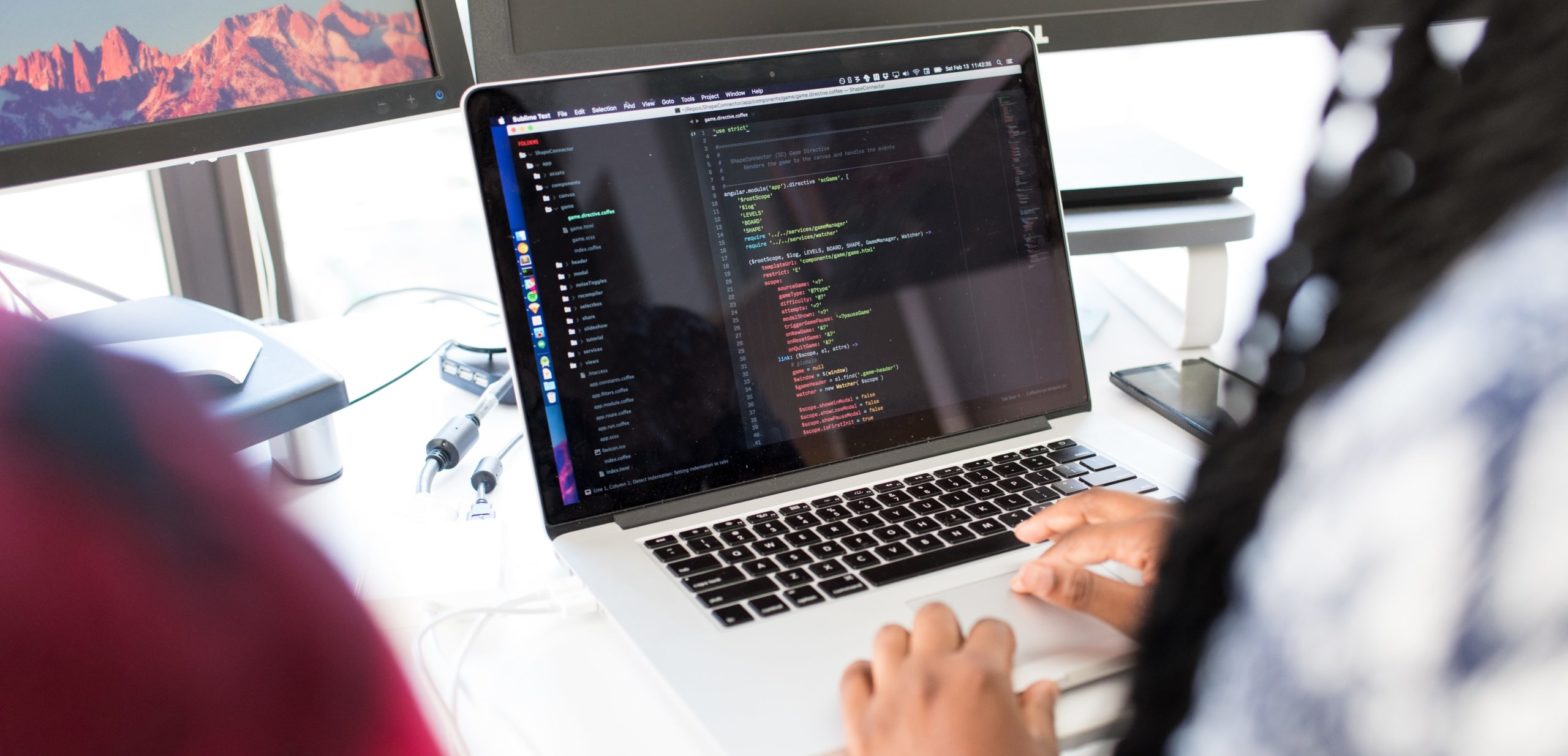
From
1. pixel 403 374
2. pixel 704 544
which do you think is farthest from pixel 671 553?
pixel 403 374

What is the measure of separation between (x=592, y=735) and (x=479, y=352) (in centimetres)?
51

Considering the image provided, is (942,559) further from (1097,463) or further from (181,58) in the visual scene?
(181,58)

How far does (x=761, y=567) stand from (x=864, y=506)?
100 millimetres

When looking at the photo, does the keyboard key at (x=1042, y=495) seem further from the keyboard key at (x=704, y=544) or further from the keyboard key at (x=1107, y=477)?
the keyboard key at (x=704, y=544)

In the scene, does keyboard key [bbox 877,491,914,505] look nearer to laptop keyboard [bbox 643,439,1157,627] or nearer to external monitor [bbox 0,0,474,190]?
laptop keyboard [bbox 643,439,1157,627]

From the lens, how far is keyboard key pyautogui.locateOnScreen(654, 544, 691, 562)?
72cm

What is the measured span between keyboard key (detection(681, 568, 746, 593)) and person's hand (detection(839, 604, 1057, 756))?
137mm

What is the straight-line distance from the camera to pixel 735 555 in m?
0.72

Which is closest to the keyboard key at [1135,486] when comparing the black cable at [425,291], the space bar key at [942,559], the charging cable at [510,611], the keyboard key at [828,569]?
the space bar key at [942,559]

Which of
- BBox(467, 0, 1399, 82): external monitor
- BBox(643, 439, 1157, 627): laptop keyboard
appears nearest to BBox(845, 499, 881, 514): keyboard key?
BBox(643, 439, 1157, 627): laptop keyboard

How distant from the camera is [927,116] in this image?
85 cm

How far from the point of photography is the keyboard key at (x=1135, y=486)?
0.79 m

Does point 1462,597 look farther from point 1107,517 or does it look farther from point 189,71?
point 189,71

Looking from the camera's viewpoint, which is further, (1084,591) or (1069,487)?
(1069,487)
